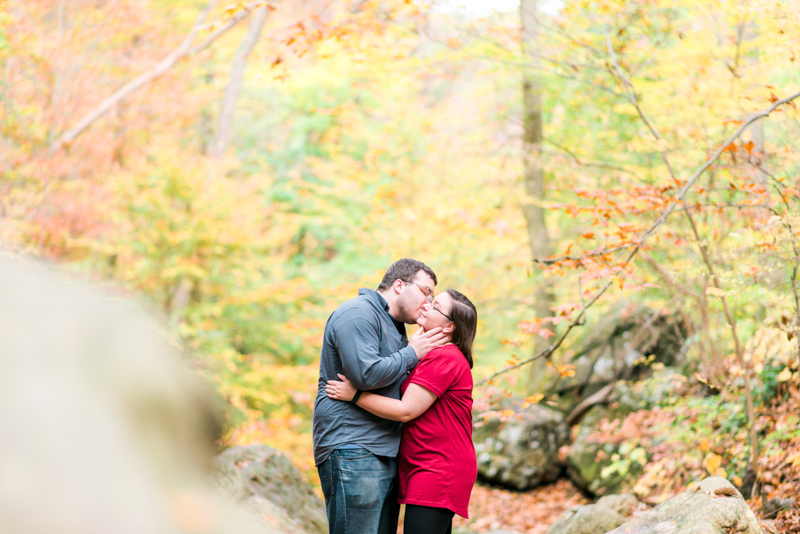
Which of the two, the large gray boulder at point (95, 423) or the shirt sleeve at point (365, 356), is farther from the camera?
the shirt sleeve at point (365, 356)

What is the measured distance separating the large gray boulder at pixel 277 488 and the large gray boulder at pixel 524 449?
10.9 feet

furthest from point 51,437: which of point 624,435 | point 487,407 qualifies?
point 624,435

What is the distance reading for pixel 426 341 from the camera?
114 inches

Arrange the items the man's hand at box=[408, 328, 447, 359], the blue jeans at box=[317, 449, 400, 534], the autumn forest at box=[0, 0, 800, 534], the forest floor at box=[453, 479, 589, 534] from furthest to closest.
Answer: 1. the forest floor at box=[453, 479, 589, 534]
2. the autumn forest at box=[0, 0, 800, 534]
3. the man's hand at box=[408, 328, 447, 359]
4. the blue jeans at box=[317, 449, 400, 534]

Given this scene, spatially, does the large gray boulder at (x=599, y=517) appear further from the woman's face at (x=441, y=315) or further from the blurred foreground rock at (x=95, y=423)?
the blurred foreground rock at (x=95, y=423)

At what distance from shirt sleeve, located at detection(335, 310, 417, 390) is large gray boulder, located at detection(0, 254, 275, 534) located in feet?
3.73

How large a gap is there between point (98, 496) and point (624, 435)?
241 inches

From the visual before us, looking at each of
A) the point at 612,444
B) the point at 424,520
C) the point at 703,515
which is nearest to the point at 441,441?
the point at 424,520

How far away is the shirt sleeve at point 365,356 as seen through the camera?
265cm

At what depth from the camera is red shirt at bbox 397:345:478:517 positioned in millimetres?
2725

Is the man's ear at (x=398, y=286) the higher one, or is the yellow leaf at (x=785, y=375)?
the man's ear at (x=398, y=286)

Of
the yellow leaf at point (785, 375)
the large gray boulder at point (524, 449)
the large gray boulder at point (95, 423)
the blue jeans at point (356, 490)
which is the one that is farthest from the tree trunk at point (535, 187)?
the large gray boulder at point (95, 423)

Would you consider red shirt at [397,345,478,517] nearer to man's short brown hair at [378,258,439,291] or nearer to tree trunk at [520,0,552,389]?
man's short brown hair at [378,258,439,291]

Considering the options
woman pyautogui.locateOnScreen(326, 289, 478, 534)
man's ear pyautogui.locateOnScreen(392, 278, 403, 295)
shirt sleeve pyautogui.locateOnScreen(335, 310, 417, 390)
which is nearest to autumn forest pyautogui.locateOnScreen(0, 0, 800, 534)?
shirt sleeve pyautogui.locateOnScreen(335, 310, 417, 390)
